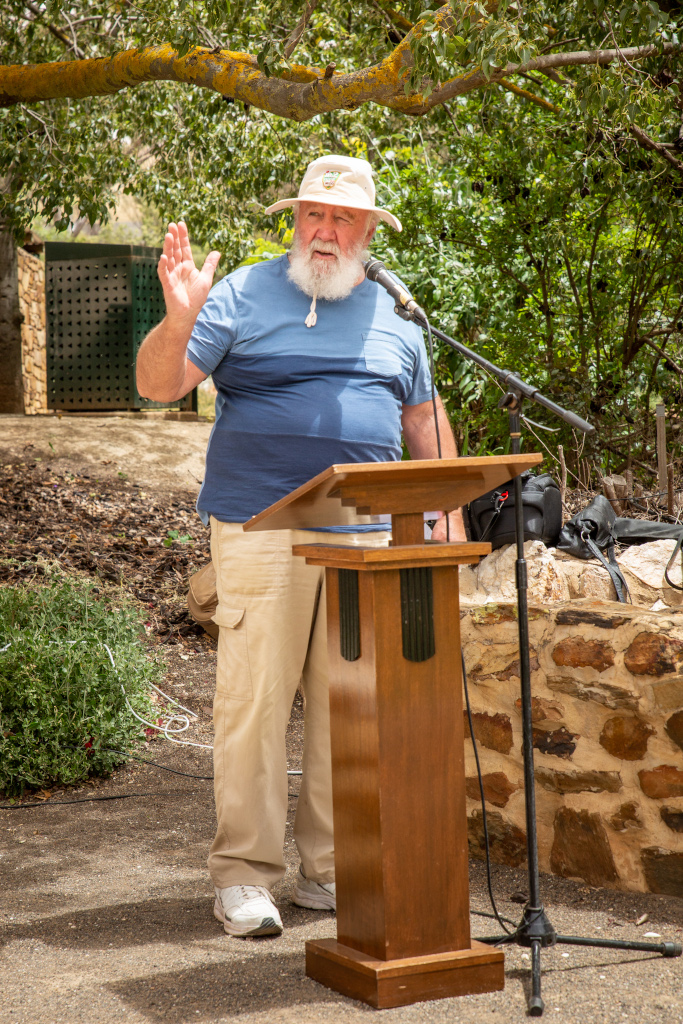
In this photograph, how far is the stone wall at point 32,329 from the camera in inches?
483

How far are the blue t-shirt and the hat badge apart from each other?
0.88 feet

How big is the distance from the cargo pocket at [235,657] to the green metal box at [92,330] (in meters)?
8.49

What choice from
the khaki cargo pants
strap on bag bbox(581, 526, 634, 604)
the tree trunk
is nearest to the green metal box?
the tree trunk

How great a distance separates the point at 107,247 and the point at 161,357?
30.5 ft

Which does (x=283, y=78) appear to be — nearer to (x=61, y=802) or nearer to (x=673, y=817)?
(x=61, y=802)

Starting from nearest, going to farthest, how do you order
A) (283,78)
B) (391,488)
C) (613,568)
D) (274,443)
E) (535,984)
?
(391,488) → (535,984) → (274,443) → (613,568) → (283,78)

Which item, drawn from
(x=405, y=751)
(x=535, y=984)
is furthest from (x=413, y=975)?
(x=405, y=751)

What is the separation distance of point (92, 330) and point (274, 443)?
8.78 m

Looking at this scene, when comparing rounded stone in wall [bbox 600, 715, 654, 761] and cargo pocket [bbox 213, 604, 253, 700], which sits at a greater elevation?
cargo pocket [bbox 213, 604, 253, 700]

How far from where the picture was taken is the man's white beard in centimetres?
267

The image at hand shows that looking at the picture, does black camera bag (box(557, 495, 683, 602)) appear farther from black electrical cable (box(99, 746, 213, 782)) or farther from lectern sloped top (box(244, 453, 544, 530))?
lectern sloped top (box(244, 453, 544, 530))

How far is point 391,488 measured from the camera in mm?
2047

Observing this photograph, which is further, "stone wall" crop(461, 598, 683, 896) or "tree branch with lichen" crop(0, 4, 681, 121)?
"tree branch with lichen" crop(0, 4, 681, 121)

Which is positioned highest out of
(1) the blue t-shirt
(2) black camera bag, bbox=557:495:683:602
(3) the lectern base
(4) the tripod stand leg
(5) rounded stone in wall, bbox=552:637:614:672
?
(1) the blue t-shirt
